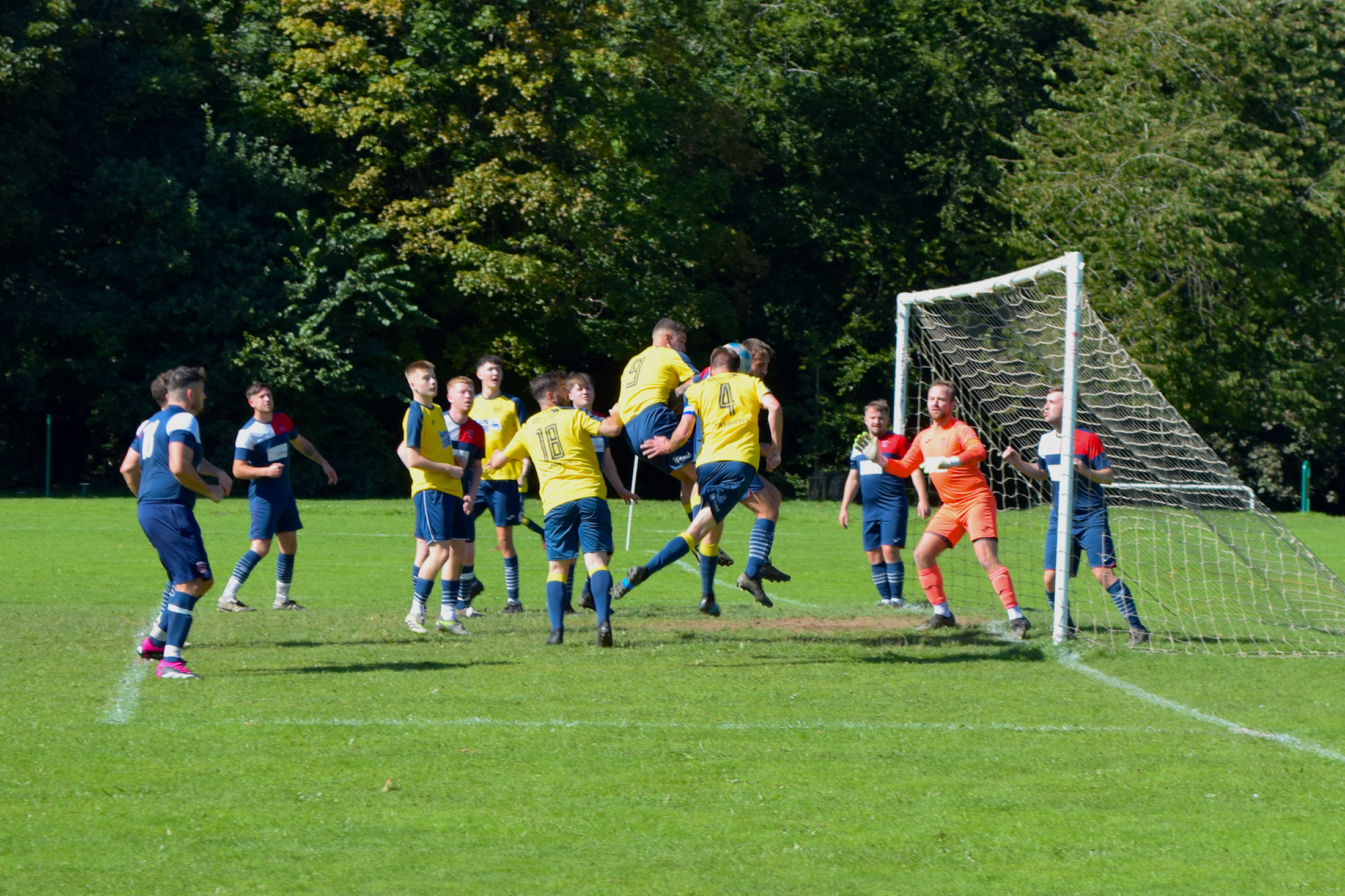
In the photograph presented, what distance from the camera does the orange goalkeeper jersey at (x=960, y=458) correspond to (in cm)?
1082

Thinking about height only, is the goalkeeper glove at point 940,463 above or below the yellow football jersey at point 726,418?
below

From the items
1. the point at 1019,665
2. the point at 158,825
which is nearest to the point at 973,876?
the point at 158,825

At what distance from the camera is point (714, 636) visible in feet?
35.9

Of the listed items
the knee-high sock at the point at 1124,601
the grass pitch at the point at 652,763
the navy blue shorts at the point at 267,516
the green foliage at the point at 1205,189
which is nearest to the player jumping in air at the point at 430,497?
the grass pitch at the point at 652,763

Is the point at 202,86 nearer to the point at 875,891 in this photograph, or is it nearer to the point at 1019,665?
the point at 1019,665

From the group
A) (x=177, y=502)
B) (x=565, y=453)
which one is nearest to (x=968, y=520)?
(x=565, y=453)

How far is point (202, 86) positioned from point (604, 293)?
9938 millimetres

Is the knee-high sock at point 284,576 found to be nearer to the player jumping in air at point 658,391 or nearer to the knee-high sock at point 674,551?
the player jumping in air at point 658,391

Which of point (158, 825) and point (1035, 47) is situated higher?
point (1035, 47)

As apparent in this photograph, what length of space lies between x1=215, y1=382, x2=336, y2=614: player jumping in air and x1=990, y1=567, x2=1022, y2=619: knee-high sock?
18.0 ft

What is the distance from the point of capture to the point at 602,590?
967 cm

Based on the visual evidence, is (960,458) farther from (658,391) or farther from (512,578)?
(512,578)

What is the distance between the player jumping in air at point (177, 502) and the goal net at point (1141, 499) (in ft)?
20.0

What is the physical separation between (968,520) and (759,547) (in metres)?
1.66
